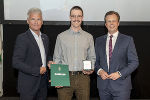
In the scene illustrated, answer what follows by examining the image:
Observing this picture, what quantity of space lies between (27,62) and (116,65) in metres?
1.15

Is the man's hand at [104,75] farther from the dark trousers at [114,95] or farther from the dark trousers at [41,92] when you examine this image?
the dark trousers at [41,92]

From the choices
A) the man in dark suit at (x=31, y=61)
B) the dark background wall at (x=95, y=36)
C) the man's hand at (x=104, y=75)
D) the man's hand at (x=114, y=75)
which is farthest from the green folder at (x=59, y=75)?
the dark background wall at (x=95, y=36)

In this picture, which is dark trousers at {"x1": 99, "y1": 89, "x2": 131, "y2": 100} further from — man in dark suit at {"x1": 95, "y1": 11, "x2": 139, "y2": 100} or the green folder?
the green folder

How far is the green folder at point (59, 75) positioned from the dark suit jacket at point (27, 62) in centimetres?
19

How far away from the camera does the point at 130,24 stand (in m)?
4.41

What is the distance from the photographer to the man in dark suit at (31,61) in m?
2.74

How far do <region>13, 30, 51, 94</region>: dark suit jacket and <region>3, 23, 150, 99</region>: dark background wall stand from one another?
5.70ft

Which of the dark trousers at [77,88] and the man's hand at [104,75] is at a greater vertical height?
the man's hand at [104,75]

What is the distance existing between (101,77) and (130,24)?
191cm

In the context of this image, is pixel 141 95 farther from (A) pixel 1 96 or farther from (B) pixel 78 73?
(A) pixel 1 96

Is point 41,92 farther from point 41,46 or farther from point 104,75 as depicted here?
point 104,75

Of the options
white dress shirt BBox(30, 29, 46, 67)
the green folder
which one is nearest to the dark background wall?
white dress shirt BBox(30, 29, 46, 67)

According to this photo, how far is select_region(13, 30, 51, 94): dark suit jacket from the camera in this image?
8.95 ft

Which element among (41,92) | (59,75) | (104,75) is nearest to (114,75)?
(104,75)
